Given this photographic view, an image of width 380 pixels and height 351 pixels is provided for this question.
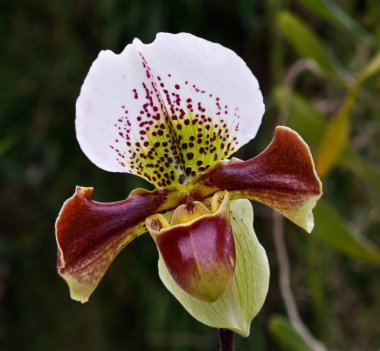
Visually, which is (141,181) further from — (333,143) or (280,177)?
(280,177)

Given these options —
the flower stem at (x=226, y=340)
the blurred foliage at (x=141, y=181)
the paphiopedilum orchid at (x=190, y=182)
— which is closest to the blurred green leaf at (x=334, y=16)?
the blurred foliage at (x=141, y=181)

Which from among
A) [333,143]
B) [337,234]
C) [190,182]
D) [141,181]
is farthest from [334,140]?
[190,182]

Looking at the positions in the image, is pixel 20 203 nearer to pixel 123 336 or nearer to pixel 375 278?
pixel 123 336

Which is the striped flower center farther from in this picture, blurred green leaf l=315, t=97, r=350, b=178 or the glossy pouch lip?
blurred green leaf l=315, t=97, r=350, b=178

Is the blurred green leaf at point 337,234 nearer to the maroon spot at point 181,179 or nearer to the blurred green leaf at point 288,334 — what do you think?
the blurred green leaf at point 288,334

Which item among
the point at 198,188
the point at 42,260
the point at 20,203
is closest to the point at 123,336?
the point at 42,260

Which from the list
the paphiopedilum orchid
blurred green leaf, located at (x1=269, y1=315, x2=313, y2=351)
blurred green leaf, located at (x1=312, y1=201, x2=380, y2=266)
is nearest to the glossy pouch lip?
the paphiopedilum orchid
